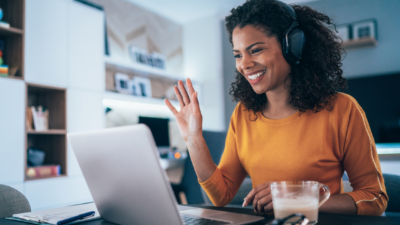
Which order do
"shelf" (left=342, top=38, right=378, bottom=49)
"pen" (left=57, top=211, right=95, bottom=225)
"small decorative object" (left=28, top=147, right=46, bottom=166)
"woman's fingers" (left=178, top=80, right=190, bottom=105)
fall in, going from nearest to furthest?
"pen" (left=57, top=211, right=95, bottom=225) → "woman's fingers" (left=178, top=80, right=190, bottom=105) → "small decorative object" (left=28, top=147, right=46, bottom=166) → "shelf" (left=342, top=38, right=378, bottom=49)

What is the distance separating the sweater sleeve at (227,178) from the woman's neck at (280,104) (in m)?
0.15

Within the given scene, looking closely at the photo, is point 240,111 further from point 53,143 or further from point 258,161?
point 53,143

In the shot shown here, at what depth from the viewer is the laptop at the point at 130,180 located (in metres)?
0.54

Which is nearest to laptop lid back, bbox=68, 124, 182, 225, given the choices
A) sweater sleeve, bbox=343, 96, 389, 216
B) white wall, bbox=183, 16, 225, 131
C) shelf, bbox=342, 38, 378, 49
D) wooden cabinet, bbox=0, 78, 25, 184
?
sweater sleeve, bbox=343, 96, 389, 216

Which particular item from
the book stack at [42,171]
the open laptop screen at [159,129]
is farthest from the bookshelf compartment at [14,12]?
the open laptop screen at [159,129]

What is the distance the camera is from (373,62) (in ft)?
11.8

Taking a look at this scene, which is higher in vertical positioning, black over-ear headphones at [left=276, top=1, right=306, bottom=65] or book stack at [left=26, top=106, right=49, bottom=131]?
black over-ear headphones at [left=276, top=1, right=306, bottom=65]

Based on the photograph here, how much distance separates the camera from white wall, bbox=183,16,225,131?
14.8 feet

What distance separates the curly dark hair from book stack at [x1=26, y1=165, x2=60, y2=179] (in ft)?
6.68

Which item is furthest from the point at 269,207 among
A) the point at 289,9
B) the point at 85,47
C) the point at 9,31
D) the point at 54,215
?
the point at 85,47

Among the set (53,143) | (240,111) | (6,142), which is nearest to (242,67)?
(240,111)

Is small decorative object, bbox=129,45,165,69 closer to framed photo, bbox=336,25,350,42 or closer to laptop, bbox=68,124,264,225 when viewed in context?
framed photo, bbox=336,25,350,42

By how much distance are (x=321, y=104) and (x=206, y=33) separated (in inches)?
147

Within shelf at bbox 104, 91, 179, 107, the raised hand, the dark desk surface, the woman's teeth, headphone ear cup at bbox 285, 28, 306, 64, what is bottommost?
the dark desk surface
